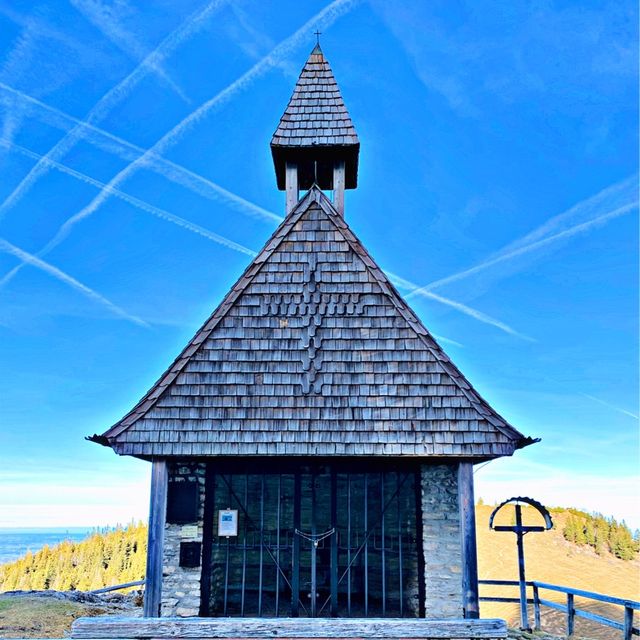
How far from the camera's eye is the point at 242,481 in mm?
9594

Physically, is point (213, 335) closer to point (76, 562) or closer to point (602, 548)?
point (602, 548)

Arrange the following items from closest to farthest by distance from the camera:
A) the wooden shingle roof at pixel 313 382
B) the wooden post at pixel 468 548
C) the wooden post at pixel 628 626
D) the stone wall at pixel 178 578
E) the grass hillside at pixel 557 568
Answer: the wooden post at pixel 468 548 → the wooden shingle roof at pixel 313 382 → the stone wall at pixel 178 578 → the wooden post at pixel 628 626 → the grass hillside at pixel 557 568

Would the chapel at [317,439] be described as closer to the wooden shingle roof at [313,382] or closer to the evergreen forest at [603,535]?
the wooden shingle roof at [313,382]

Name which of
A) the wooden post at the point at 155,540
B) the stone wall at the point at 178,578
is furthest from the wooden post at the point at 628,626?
the wooden post at the point at 155,540

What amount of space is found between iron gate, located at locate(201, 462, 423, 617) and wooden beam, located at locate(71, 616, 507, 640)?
2.29m

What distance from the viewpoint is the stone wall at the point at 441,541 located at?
7867 mm

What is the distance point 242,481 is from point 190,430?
2.19m

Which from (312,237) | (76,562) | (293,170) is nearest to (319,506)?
(312,237)

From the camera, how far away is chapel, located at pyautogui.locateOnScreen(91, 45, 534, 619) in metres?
7.73

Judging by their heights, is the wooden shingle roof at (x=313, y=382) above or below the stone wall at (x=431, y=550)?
above

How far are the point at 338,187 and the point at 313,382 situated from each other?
12.1ft

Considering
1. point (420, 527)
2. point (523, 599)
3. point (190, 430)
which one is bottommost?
point (523, 599)

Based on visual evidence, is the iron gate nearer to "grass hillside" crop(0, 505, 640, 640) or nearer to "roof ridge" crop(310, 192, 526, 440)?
"roof ridge" crop(310, 192, 526, 440)

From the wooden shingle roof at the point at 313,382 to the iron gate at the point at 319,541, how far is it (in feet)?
3.63
